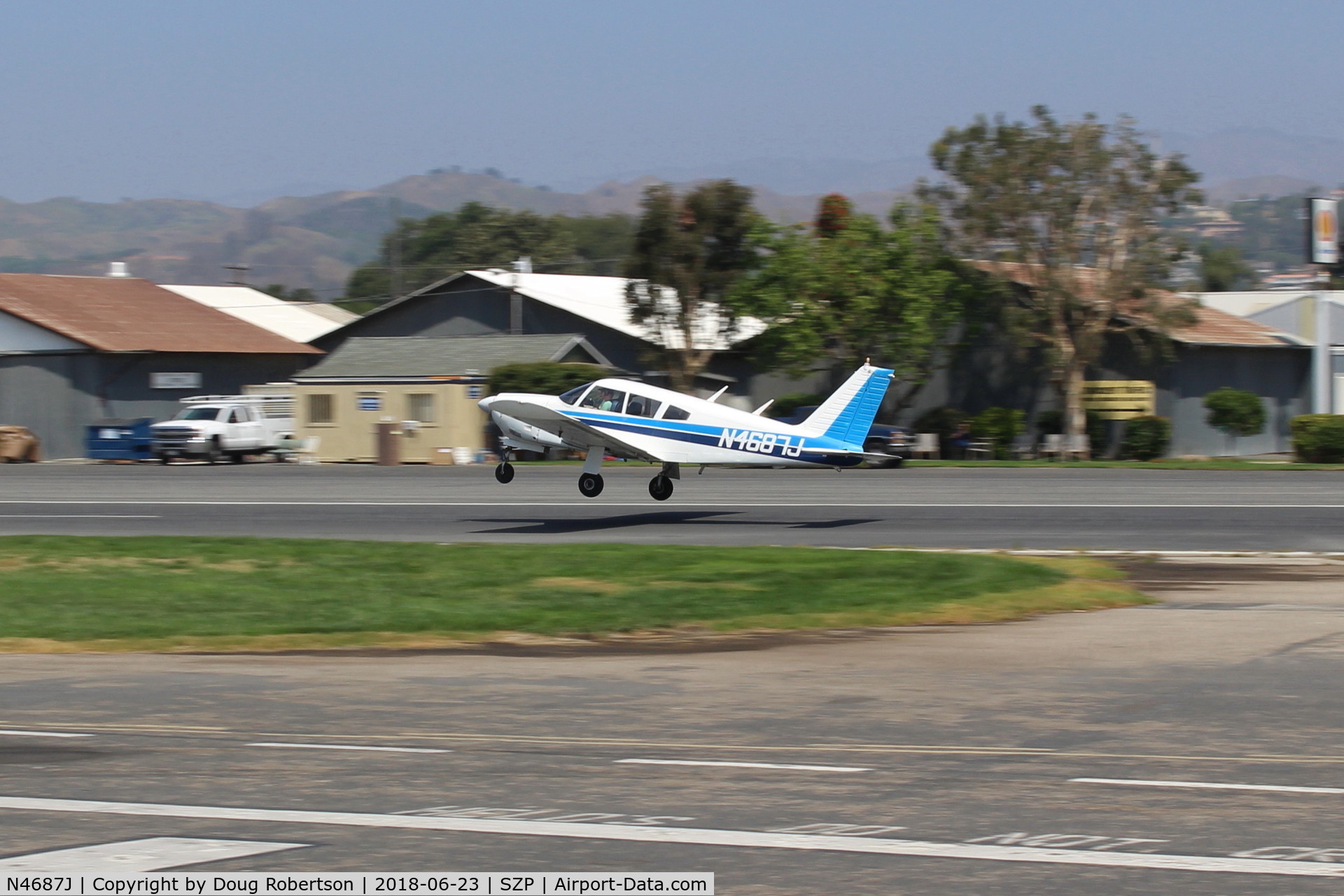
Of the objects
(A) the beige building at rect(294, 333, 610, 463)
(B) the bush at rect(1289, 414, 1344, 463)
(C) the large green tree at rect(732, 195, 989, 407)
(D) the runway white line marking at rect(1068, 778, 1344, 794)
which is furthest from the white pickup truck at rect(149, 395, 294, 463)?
(D) the runway white line marking at rect(1068, 778, 1344, 794)

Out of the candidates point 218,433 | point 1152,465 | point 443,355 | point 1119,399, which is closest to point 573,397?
point 1152,465

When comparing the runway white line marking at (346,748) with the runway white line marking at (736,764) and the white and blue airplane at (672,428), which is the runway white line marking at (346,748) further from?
the white and blue airplane at (672,428)

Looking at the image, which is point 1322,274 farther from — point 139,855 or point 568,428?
point 139,855

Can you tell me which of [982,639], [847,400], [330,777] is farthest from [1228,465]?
[330,777]

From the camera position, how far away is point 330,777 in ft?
27.8

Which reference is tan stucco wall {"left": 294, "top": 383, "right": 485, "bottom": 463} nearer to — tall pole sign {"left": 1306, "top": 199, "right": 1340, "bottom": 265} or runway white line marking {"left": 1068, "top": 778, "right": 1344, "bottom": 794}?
tall pole sign {"left": 1306, "top": 199, "right": 1340, "bottom": 265}

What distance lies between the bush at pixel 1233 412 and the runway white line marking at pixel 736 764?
154 feet

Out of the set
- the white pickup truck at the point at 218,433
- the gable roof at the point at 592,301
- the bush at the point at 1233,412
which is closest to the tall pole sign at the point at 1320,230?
the bush at the point at 1233,412

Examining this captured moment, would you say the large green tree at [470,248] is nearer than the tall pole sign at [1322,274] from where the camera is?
No

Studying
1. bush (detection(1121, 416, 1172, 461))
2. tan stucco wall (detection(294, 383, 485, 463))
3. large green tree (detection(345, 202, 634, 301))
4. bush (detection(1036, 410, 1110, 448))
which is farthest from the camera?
large green tree (detection(345, 202, 634, 301))

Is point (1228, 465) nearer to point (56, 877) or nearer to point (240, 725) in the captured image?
point (240, 725)

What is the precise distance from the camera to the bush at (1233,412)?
52.3 m

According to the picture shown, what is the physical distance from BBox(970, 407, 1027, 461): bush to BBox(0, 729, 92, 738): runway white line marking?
4319 cm

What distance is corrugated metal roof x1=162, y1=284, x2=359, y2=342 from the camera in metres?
79.5
